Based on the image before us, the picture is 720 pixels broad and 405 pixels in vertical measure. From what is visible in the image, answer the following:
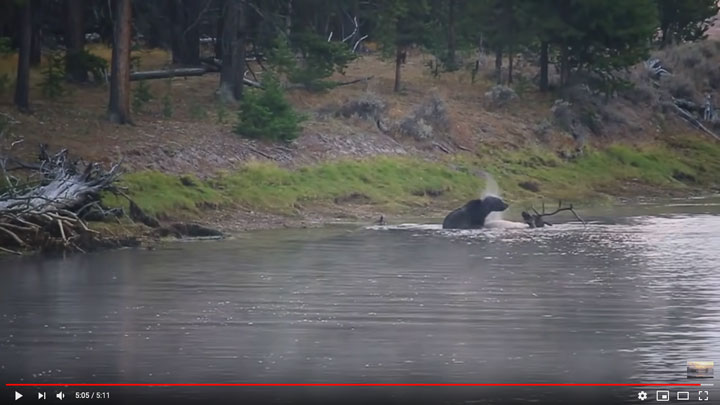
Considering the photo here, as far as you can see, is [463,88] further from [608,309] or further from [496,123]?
[608,309]

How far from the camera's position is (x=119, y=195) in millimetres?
30031

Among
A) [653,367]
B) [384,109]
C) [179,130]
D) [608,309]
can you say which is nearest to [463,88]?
[384,109]

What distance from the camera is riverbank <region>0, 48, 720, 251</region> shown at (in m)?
33.6

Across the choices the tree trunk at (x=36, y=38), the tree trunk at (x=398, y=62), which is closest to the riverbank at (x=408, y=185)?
the tree trunk at (x=398, y=62)

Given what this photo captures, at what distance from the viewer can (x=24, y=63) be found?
36406mm

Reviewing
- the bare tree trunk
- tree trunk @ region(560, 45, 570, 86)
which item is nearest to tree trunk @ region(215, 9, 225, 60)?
the bare tree trunk

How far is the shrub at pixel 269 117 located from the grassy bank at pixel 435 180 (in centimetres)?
129

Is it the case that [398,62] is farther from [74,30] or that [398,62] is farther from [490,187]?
[74,30]

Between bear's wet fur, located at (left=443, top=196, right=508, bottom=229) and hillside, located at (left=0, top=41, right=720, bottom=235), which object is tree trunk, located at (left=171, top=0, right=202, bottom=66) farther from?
bear's wet fur, located at (left=443, top=196, right=508, bottom=229)

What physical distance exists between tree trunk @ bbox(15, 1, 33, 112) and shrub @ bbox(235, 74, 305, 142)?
16.6 ft

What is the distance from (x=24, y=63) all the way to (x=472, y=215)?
38.5ft

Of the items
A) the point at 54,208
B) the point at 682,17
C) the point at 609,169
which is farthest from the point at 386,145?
the point at 682,17

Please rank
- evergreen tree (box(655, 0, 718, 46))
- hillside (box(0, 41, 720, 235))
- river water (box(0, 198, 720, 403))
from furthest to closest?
evergreen tree (box(655, 0, 718, 46))
hillside (box(0, 41, 720, 235))
river water (box(0, 198, 720, 403))

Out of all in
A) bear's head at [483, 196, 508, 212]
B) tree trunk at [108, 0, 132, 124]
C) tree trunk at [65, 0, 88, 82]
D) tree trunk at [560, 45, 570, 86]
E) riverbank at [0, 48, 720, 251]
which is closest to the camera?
bear's head at [483, 196, 508, 212]
